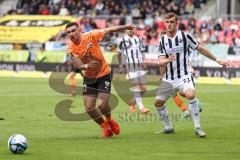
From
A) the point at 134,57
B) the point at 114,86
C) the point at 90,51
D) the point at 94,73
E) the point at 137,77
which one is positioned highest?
the point at 90,51

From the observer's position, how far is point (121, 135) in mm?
14742

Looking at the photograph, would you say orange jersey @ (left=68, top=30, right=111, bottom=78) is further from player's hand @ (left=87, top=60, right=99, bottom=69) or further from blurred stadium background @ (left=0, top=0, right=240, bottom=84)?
blurred stadium background @ (left=0, top=0, right=240, bottom=84)

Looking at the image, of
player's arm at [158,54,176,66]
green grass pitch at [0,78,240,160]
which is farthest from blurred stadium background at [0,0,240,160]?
player's arm at [158,54,176,66]

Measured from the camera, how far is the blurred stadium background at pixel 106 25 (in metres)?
36.0

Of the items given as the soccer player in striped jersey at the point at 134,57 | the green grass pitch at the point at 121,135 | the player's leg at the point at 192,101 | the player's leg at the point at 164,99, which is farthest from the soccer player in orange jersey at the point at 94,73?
the soccer player in striped jersey at the point at 134,57

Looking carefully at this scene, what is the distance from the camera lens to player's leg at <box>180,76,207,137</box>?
14.3 m

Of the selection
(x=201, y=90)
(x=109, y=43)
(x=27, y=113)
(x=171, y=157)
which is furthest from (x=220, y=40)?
(x=171, y=157)

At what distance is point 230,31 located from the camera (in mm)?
38844

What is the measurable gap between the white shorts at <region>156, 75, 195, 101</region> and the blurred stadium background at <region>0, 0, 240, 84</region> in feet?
60.8

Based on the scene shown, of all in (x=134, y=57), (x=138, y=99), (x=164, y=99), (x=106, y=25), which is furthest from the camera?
(x=106, y=25)

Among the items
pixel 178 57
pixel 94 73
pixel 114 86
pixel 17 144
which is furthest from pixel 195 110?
pixel 114 86

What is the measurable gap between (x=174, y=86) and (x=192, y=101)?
56 centimetres

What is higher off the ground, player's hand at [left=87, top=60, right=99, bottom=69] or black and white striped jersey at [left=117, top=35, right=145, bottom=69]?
player's hand at [left=87, top=60, right=99, bottom=69]

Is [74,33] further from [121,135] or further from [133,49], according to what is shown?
[133,49]
